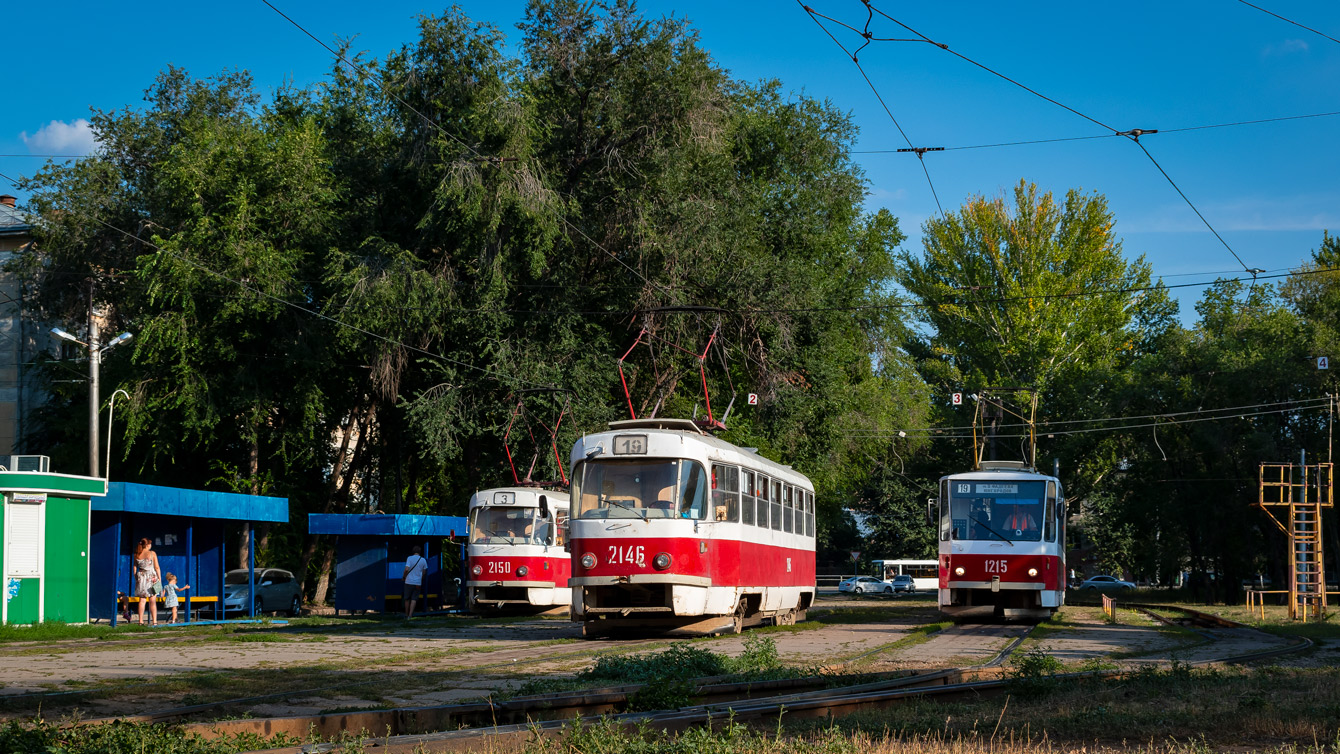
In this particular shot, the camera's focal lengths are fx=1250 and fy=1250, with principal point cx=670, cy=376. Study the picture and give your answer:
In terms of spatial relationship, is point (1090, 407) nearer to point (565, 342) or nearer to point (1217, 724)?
point (565, 342)

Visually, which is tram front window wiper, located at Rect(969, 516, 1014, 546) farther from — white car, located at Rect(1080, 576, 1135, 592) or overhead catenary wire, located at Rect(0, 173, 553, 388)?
white car, located at Rect(1080, 576, 1135, 592)

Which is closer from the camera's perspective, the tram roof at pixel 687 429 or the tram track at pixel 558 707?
the tram track at pixel 558 707

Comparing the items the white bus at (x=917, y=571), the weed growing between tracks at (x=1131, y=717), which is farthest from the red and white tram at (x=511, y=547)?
the white bus at (x=917, y=571)

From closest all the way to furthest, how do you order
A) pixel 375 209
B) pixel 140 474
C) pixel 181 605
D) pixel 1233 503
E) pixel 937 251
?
pixel 181 605
pixel 375 209
pixel 140 474
pixel 1233 503
pixel 937 251

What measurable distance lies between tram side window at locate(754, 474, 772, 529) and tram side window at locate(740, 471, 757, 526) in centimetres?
36

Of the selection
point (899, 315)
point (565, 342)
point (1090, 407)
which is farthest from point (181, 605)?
point (1090, 407)

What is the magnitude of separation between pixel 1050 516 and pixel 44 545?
18915mm

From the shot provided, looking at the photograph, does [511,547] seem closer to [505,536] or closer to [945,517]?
[505,536]

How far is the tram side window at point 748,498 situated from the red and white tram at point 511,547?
750cm

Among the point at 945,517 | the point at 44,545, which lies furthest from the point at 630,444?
the point at 44,545

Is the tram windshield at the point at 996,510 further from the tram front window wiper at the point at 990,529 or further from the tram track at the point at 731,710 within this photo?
the tram track at the point at 731,710

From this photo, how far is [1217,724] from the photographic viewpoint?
8477 mm

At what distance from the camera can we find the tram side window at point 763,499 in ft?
72.7

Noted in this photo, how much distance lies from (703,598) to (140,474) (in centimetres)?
2566
